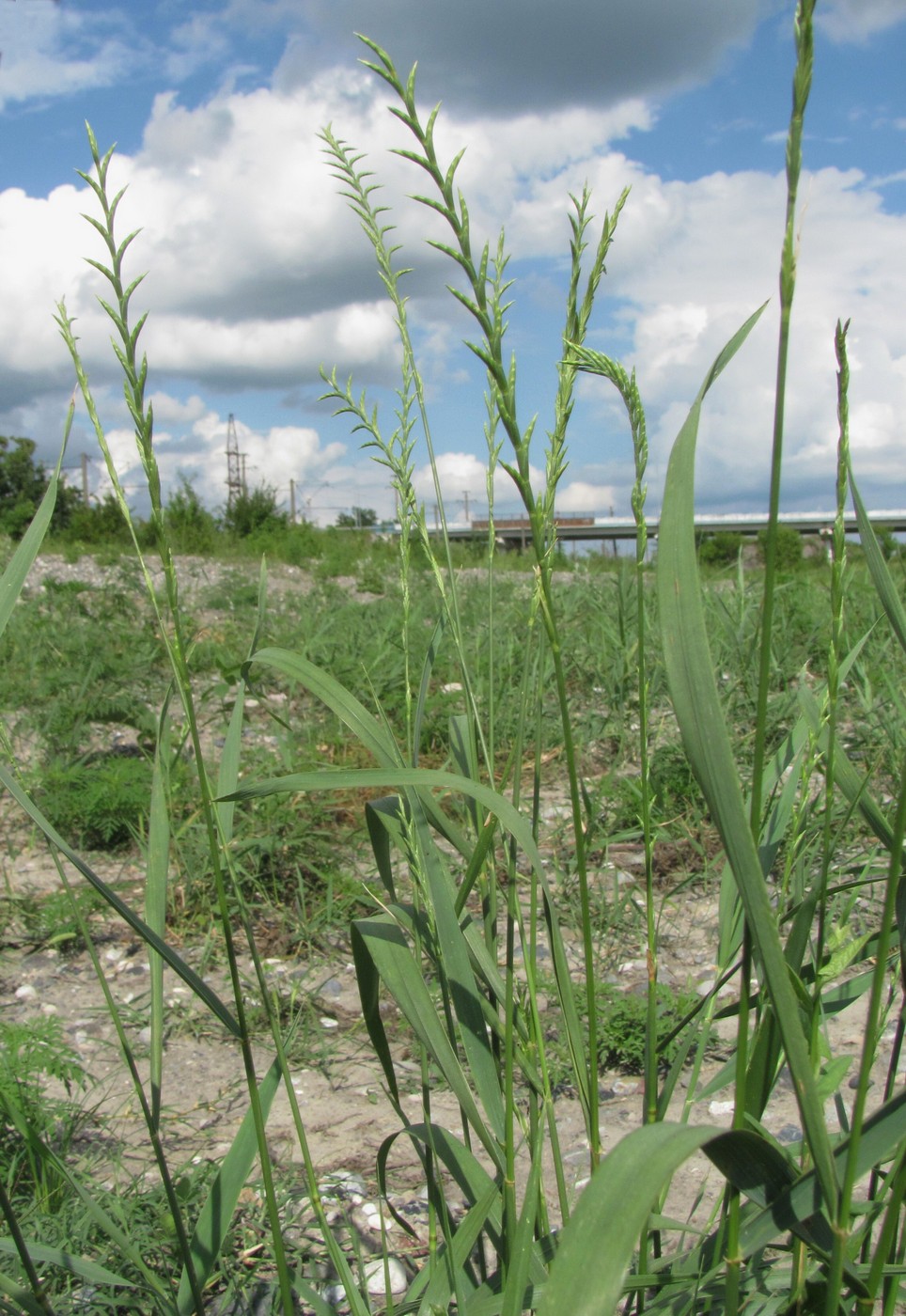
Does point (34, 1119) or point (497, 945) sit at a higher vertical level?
point (497, 945)

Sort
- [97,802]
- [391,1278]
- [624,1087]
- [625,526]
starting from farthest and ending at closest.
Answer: [625,526]
[97,802]
[624,1087]
[391,1278]

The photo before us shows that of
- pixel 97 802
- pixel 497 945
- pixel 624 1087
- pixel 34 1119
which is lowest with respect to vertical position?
pixel 624 1087

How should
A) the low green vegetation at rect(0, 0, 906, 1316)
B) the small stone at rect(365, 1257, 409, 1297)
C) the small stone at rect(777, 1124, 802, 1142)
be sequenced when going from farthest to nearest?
1. the small stone at rect(777, 1124, 802, 1142)
2. the small stone at rect(365, 1257, 409, 1297)
3. the low green vegetation at rect(0, 0, 906, 1316)

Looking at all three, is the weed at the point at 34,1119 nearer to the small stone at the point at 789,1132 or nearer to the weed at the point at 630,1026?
the weed at the point at 630,1026

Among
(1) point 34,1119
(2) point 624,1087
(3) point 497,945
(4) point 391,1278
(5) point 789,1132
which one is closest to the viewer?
(3) point 497,945

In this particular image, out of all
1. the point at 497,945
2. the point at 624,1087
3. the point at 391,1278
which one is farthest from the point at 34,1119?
the point at 624,1087

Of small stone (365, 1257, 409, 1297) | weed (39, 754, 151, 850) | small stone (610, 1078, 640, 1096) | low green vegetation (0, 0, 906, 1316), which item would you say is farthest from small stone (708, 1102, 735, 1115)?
weed (39, 754, 151, 850)

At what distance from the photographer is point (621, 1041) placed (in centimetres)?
190

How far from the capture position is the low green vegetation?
20.4 inches

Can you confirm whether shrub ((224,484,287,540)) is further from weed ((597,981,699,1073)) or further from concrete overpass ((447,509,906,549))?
weed ((597,981,699,1073))

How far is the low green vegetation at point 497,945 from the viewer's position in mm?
518

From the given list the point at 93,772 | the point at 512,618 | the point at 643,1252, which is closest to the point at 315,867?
the point at 93,772

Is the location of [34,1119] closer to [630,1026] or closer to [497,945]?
[497,945]

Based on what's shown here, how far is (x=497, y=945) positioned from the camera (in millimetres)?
1039
